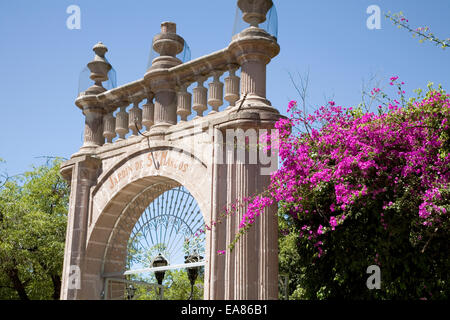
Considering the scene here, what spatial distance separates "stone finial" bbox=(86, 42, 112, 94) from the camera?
41.3ft

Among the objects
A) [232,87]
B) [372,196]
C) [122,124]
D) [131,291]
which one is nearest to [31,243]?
[131,291]

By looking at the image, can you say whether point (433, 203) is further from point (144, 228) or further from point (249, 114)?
point (144, 228)

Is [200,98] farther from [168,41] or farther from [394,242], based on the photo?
[394,242]

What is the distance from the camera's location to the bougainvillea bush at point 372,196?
24.6 feet

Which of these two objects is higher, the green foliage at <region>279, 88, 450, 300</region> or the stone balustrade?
the stone balustrade

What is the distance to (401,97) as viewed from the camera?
8.19 metres

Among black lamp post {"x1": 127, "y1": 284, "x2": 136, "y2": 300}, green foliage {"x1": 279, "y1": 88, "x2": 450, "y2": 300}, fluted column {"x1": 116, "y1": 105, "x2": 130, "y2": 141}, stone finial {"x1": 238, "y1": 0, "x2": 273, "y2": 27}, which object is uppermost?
stone finial {"x1": 238, "y1": 0, "x2": 273, "y2": 27}

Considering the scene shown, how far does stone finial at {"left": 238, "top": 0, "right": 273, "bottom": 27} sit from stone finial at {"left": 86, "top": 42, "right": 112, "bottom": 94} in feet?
13.5

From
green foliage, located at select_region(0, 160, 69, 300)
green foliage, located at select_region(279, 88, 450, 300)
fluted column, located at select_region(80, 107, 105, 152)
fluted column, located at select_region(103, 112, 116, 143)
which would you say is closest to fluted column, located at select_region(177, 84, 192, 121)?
fluted column, located at select_region(103, 112, 116, 143)

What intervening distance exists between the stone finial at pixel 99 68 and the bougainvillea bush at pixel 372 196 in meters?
5.33

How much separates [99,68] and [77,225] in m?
3.53

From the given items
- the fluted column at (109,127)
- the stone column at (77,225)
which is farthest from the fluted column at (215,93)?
the stone column at (77,225)

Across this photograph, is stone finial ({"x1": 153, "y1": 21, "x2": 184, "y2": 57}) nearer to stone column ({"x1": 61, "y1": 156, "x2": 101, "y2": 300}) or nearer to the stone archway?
the stone archway

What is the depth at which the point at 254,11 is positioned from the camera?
981 centimetres
